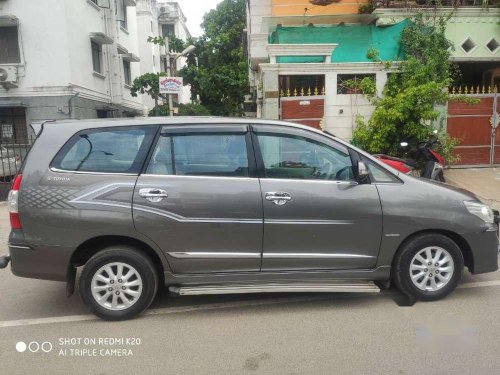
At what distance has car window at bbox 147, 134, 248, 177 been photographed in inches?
154

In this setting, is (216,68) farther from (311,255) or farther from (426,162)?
(311,255)

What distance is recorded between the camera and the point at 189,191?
3.83m

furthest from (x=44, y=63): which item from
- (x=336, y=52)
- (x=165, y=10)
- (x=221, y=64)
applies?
(x=165, y=10)

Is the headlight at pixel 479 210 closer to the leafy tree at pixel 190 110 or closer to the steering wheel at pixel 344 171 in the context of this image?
the steering wheel at pixel 344 171

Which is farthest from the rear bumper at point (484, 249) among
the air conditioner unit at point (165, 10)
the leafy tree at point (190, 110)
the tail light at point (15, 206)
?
the air conditioner unit at point (165, 10)

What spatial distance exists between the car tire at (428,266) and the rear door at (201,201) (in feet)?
4.40

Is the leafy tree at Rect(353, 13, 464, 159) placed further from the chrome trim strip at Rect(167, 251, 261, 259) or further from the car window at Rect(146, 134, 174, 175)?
the car window at Rect(146, 134, 174, 175)

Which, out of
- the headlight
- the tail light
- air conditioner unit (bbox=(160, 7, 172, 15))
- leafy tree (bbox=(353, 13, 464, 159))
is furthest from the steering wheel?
air conditioner unit (bbox=(160, 7, 172, 15))

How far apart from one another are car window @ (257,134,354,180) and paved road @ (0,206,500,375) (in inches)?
48.7

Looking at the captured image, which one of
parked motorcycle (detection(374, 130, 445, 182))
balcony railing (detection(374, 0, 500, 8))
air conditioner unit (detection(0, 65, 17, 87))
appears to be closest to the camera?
parked motorcycle (detection(374, 130, 445, 182))

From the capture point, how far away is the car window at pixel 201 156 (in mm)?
3924

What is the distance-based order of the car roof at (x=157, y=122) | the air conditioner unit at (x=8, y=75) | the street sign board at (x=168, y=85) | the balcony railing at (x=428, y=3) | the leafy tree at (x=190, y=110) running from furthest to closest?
the leafy tree at (x=190, y=110) → the air conditioner unit at (x=8, y=75) → the street sign board at (x=168, y=85) → the balcony railing at (x=428, y=3) → the car roof at (x=157, y=122)

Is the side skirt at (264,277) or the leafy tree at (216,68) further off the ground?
the leafy tree at (216,68)

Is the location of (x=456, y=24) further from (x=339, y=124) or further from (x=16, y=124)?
(x=16, y=124)
